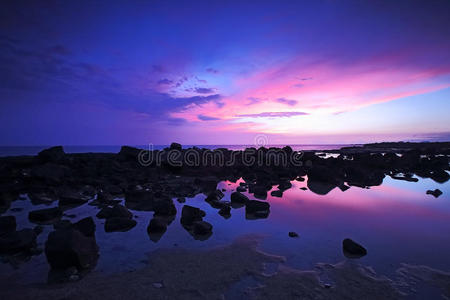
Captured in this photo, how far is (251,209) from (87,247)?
561 centimetres

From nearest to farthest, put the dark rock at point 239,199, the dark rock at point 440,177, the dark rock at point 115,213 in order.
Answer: the dark rock at point 115,213
the dark rock at point 239,199
the dark rock at point 440,177

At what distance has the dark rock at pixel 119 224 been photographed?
6758 millimetres

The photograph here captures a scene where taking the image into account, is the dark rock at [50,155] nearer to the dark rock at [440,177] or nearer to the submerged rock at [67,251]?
the submerged rock at [67,251]

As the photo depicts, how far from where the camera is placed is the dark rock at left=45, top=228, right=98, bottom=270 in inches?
174

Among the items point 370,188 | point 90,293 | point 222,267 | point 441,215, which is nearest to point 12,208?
point 90,293

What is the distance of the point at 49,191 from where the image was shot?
1203 centimetres

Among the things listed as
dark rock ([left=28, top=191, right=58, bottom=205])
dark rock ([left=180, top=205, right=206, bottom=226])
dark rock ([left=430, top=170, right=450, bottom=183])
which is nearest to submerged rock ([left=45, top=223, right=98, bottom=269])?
dark rock ([left=180, top=205, right=206, bottom=226])

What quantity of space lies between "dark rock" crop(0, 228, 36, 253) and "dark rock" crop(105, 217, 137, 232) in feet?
5.72

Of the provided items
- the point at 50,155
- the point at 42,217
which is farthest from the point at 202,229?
the point at 50,155

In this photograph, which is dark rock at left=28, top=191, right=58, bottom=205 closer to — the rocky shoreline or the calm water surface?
the rocky shoreline

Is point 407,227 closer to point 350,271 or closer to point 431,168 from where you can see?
point 350,271

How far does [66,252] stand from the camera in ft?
14.5

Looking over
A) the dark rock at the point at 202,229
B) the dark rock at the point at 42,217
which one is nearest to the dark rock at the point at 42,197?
the dark rock at the point at 42,217

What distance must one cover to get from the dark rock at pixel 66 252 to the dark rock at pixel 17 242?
1290 mm
